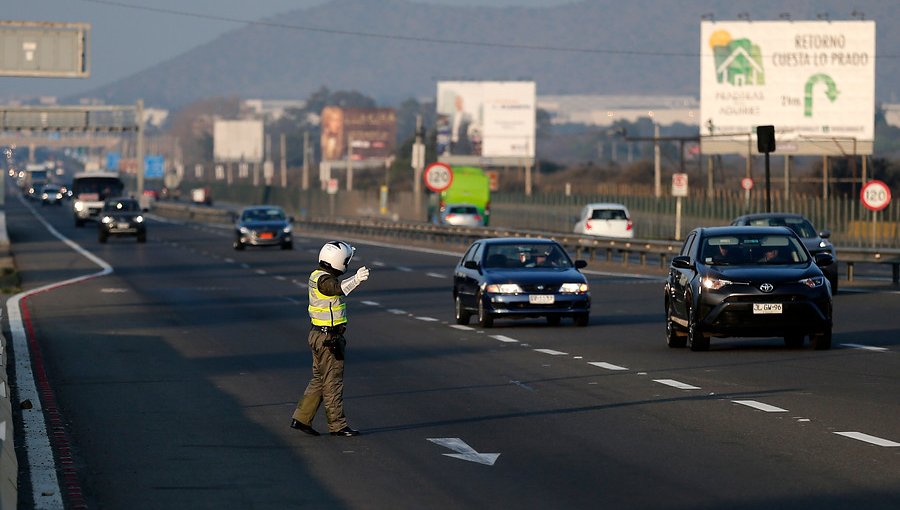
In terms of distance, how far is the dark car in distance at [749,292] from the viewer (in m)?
21.7

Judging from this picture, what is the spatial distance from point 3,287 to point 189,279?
5.00m

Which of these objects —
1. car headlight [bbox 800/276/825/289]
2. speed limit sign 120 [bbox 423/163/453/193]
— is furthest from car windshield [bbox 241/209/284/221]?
car headlight [bbox 800/276/825/289]

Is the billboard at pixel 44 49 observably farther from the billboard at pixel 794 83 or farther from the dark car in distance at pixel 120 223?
the billboard at pixel 794 83

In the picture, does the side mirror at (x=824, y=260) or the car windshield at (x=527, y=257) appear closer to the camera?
the side mirror at (x=824, y=260)

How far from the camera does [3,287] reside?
127 ft

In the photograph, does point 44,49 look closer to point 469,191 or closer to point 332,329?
point 469,191

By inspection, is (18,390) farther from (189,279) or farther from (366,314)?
(189,279)

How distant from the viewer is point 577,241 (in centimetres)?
5178

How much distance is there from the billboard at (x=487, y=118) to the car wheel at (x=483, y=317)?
4180 inches


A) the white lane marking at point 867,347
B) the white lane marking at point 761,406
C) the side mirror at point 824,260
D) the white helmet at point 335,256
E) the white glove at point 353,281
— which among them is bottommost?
the white lane marking at point 761,406

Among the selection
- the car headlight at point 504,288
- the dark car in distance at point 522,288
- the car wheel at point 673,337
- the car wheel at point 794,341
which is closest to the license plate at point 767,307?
the car wheel at point 794,341

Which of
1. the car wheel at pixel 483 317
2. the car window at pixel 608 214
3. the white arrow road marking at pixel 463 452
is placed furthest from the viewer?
the car window at pixel 608 214

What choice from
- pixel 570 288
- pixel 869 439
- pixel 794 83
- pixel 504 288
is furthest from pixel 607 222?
pixel 869 439

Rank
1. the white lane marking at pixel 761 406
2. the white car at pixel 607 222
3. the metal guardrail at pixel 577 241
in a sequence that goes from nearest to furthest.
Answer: the white lane marking at pixel 761 406 < the metal guardrail at pixel 577 241 < the white car at pixel 607 222
